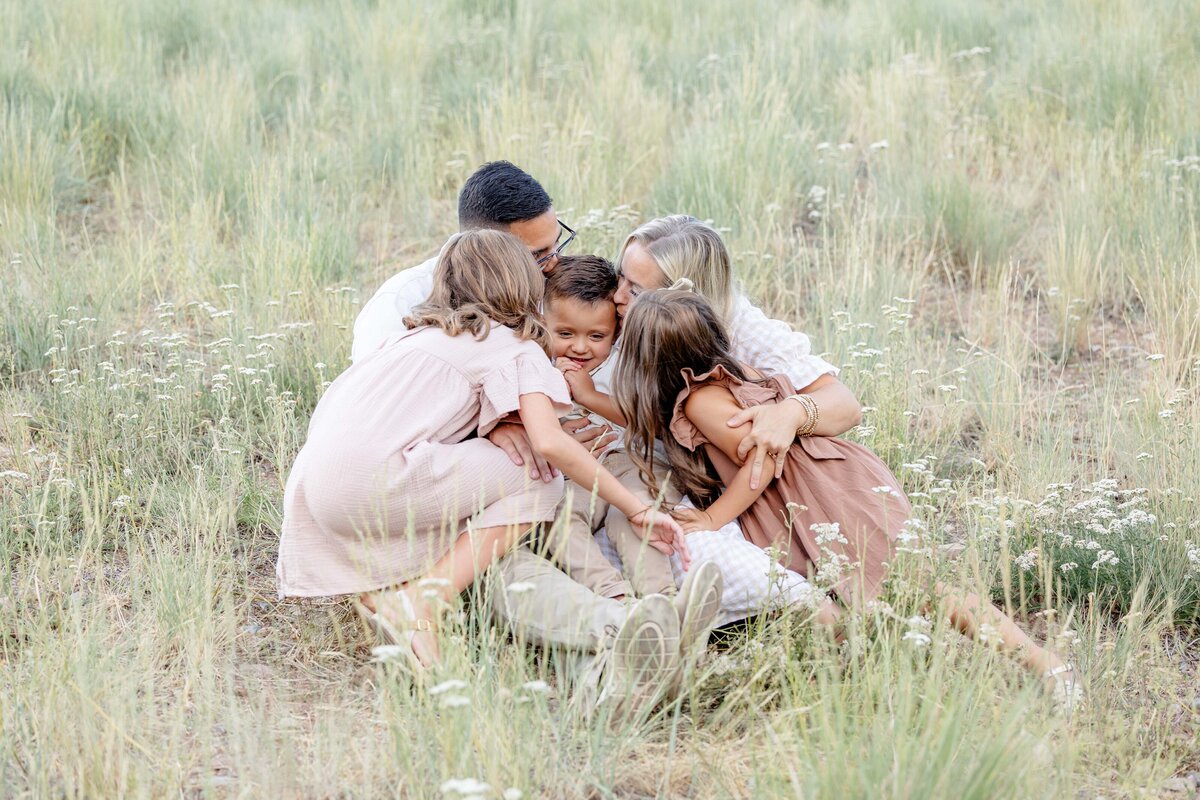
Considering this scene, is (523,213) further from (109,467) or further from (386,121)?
(386,121)

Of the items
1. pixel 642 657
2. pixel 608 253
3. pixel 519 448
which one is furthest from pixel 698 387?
pixel 608 253

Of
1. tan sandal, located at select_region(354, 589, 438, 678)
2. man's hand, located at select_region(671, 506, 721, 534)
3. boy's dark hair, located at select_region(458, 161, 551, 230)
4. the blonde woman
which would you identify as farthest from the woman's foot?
boy's dark hair, located at select_region(458, 161, 551, 230)

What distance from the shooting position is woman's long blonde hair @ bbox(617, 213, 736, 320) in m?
3.85

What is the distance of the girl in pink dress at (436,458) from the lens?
3.35 meters

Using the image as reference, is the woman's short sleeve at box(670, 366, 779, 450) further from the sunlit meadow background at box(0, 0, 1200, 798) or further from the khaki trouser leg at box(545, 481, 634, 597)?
the sunlit meadow background at box(0, 0, 1200, 798)

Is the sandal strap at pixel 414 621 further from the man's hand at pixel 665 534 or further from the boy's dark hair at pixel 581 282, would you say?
the boy's dark hair at pixel 581 282

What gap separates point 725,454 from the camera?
145 inches

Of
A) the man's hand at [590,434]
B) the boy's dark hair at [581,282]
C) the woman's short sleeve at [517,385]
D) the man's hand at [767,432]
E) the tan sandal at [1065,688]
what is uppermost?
the boy's dark hair at [581,282]

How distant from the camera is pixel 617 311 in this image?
405 cm

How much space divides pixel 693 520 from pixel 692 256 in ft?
2.82

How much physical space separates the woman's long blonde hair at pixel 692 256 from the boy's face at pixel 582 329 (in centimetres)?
23

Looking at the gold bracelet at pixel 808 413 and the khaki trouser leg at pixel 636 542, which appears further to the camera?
the gold bracelet at pixel 808 413

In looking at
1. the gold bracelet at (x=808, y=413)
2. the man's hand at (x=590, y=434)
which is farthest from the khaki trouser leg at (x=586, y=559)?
the gold bracelet at (x=808, y=413)

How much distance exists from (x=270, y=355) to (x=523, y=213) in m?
1.47
